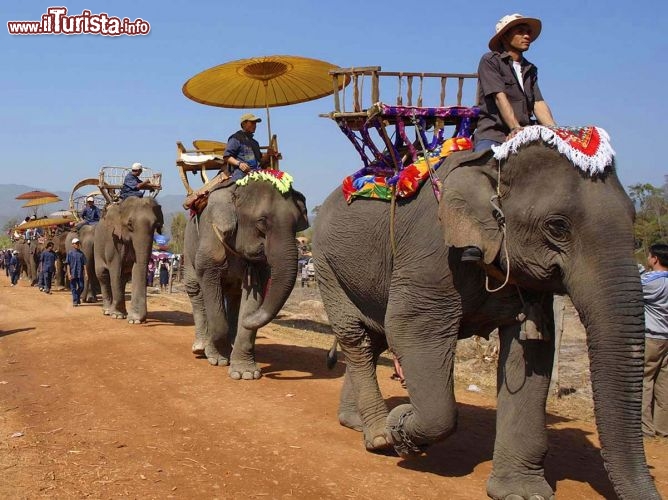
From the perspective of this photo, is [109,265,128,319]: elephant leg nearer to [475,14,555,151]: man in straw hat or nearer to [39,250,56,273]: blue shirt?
[39,250,56,273]: blue shirt

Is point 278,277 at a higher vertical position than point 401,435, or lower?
higher

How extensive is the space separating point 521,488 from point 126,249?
12599 millimetres

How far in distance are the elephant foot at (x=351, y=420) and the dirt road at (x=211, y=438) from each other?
104 millimetres

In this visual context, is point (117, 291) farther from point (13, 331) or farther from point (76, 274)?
point (76, 274)

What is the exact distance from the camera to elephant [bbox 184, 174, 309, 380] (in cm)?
953

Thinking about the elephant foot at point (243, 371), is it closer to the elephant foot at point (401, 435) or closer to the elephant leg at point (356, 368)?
the elephant leg at point (356, 368)

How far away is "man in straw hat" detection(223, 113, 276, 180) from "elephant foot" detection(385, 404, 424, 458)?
5386 millimetres

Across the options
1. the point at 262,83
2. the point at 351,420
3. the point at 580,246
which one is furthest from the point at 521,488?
the point at 262,83

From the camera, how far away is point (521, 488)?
5328 mm

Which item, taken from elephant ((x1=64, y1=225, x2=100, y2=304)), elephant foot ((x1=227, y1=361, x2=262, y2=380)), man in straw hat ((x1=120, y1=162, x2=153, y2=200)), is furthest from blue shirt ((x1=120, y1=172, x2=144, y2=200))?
elephant foot ((x1=227, y1=361, x2=262, y2=380))

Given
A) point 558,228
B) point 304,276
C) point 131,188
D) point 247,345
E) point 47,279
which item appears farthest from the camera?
point 304,276

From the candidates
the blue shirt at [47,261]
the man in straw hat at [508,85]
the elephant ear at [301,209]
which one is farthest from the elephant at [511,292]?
the blue shirt at [47,261]

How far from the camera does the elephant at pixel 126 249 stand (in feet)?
49.3

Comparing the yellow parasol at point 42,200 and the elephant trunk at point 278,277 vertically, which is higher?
the yellow parasol at point 42,200
